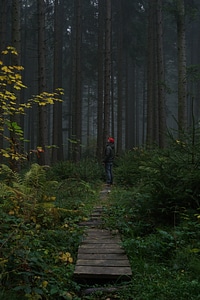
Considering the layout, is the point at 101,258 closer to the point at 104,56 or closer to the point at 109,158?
the point at 109,158

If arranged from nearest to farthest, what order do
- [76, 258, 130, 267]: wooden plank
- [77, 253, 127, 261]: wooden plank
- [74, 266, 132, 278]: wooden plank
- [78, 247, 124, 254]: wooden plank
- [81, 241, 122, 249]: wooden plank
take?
[74, 266, 132, 278]: wooden plank < [76, 258, 130, 267]: wooden plank < [77, 253, 127, 261]: wooden plank < [78, 247, 124, 254]: wooden plank < [81, 241, 122, 249]: wooden plank

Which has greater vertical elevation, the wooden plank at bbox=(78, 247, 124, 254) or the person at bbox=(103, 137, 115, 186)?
the person at bbox=(103, 137, 115, 186)

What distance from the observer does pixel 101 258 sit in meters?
4.90

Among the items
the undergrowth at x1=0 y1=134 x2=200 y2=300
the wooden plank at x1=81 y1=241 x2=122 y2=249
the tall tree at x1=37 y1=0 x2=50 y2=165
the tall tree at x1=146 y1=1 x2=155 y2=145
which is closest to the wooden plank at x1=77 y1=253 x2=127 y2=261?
the undergrowth at x1=0 y1=134 x2=200 y2=300

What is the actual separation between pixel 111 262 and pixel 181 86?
10746mm

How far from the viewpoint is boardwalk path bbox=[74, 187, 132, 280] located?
4316mm

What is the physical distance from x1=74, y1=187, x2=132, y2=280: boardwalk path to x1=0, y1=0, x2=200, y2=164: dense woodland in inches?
125

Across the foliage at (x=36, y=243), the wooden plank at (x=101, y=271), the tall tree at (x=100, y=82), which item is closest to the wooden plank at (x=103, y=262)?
the wooden plank at (x=101, y=271)

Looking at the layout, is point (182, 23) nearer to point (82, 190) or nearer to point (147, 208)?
point (82, 190)

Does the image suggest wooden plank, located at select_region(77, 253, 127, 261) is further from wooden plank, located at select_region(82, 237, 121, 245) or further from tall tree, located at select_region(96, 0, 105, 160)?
tall tree, located at select_region(96, 0, 105, 160)

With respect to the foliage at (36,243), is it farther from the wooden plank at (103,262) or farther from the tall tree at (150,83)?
the tall tree at (150,83)

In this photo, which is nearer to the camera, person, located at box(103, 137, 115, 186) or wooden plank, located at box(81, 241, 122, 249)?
wooden plank, located at box(81, 241, 122, 249)

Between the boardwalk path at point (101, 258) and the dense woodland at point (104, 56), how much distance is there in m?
3.16

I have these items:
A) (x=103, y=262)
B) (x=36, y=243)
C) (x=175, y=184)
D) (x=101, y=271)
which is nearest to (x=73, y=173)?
(x=175, y=184)
